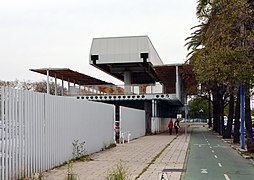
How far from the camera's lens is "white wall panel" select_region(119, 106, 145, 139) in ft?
107

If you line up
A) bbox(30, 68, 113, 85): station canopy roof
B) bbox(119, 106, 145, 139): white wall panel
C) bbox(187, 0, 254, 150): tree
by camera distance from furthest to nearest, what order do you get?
1. bbox(30, 68, 113, 85): station canopy roof
2. bbox(119, 106, 145, 139): white wall panel
3. bbox(187, 0, 254, 150): tree

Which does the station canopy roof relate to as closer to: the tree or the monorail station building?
Answer: the monorail station building

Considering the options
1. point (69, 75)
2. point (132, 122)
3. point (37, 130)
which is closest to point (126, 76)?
point (69, 75)

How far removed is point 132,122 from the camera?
36969mm

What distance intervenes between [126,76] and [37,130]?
147ft

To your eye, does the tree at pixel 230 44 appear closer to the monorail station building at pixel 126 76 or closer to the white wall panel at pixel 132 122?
the white wall panel at pixel 132 122

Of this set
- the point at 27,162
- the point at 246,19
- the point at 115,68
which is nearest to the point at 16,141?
the point at 27,162

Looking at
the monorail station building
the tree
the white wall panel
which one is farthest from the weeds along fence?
the monorail station building

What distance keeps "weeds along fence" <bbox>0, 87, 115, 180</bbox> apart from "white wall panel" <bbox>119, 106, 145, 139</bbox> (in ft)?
37.4

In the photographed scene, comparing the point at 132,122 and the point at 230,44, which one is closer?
the point at 230,44

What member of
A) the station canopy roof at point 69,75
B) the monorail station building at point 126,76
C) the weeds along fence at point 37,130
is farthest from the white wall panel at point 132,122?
the weeds along fence at point 37,130

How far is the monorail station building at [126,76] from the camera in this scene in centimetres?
4728

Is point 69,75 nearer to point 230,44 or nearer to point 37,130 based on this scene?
point 230,44

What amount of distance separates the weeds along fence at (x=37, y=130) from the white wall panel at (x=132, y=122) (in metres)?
11.4
